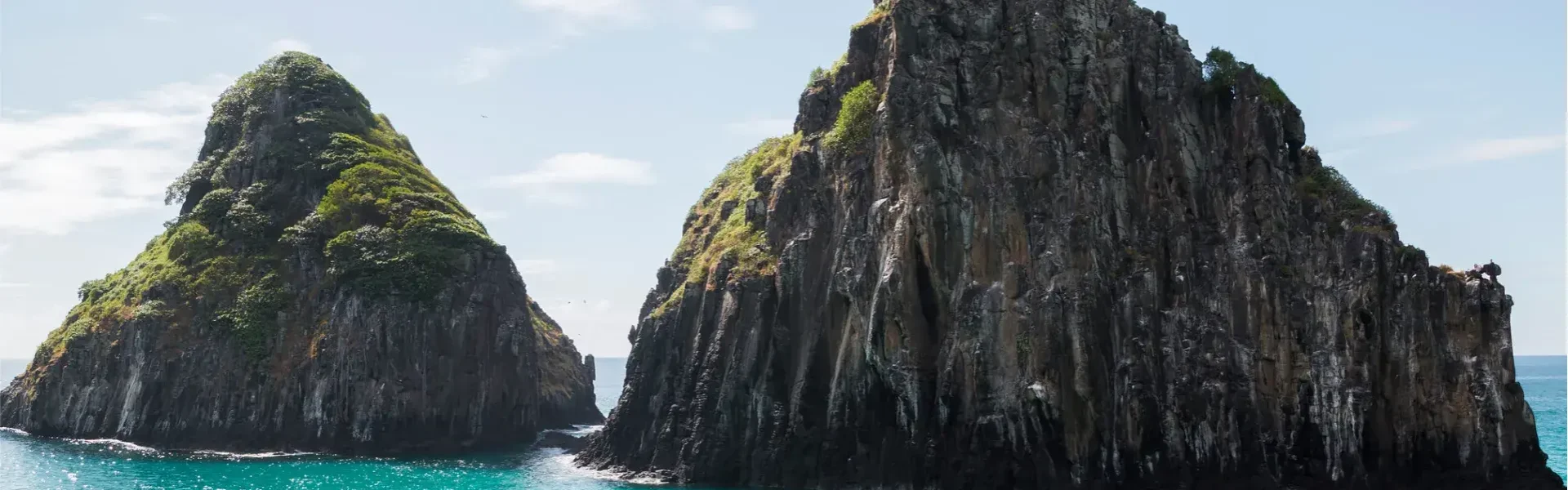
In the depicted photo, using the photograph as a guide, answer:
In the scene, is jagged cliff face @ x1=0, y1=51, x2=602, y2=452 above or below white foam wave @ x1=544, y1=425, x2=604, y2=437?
above

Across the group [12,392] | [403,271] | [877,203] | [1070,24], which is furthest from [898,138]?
[12,392]

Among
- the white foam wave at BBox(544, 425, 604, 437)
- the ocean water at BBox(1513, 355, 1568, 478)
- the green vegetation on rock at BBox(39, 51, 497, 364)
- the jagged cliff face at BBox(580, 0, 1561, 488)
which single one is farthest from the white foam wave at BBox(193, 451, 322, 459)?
the ocean water at BBox(1513, 355, 1568, 478)

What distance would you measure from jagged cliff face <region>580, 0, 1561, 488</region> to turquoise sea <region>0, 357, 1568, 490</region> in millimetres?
8525

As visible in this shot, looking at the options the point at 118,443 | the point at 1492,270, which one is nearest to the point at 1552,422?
the point at 1492,270

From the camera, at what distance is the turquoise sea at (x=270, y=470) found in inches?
2852

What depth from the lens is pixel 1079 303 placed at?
207ft

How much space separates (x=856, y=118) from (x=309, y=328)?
165 ft

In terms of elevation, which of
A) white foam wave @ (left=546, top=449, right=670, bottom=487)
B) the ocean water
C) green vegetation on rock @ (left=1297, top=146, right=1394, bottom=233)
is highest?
green vegetation on rock @ (left=1297, top=146, right=1394, bottom=233)

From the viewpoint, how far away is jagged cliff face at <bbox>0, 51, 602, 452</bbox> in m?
92.8

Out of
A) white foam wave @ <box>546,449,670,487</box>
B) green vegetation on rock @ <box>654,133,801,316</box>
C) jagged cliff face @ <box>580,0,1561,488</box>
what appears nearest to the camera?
jagged cliff face @ <box>580,0,1561,488</box>

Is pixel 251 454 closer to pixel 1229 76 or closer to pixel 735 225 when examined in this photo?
pixel 735 225

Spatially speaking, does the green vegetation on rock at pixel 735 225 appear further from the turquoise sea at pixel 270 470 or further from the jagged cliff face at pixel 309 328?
the jagged cliff face at pixel 309 328

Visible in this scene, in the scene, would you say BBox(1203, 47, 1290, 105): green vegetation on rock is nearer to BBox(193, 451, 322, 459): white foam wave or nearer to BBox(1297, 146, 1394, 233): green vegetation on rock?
BBox(1297, 146, 1394, 233): green vegetation on rock

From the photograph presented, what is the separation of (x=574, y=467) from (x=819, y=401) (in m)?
20.1
